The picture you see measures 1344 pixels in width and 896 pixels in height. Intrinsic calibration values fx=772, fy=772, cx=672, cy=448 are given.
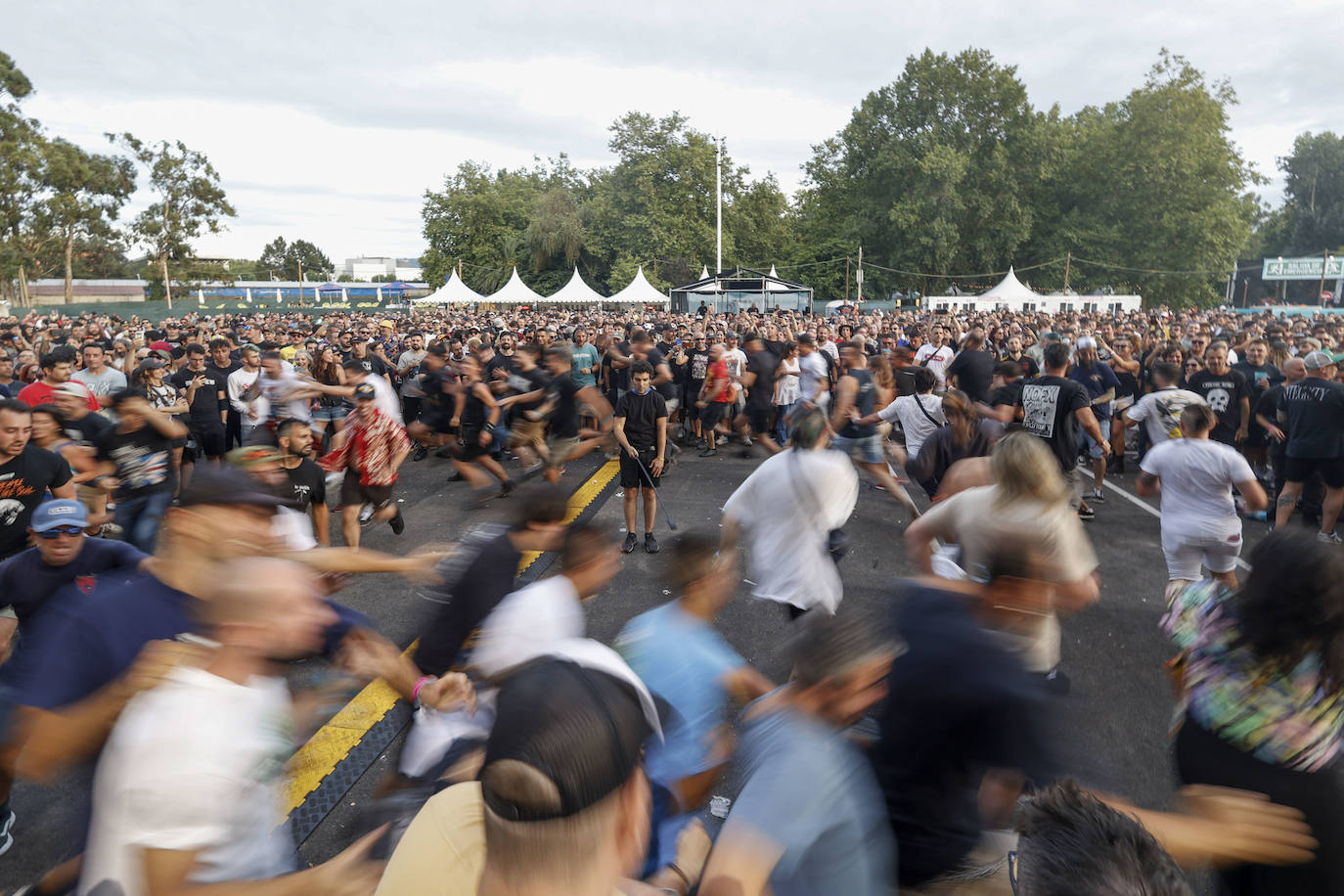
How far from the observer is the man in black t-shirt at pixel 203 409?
27.0ft

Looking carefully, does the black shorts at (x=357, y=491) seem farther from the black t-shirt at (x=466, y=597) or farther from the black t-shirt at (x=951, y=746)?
the black t-shirt at (x=951, y=746)

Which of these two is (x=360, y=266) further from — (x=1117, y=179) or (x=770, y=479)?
(x=770, y=479)

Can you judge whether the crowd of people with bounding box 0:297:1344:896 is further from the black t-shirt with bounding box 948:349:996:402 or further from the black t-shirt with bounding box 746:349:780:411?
the black t-shirt with bounding box 746:349:780:411

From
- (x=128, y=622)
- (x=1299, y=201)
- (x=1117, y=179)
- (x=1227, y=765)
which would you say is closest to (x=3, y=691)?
(x=128, y=622)

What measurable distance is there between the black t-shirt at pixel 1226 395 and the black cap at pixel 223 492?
918cm

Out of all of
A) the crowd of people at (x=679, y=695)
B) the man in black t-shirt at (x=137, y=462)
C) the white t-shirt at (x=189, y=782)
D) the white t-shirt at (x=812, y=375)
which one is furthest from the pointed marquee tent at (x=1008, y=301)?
the white t-shirt at (x=189, y=782)

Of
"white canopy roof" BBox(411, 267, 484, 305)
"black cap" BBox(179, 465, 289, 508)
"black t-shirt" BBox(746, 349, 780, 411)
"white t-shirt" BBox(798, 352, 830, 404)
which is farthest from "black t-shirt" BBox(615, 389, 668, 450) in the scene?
"white canopy roof" BBox(411, 267, 484, 305)

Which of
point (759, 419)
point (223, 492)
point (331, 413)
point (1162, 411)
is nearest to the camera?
point (223, 492)

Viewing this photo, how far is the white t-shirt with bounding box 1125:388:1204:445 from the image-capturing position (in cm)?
728

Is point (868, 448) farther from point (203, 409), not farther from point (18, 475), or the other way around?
point (203, 409)

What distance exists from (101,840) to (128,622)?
128cm

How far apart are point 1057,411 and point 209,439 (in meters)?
8.62

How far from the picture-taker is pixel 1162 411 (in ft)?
24.1

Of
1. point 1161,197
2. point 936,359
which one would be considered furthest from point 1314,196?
point 936,359
